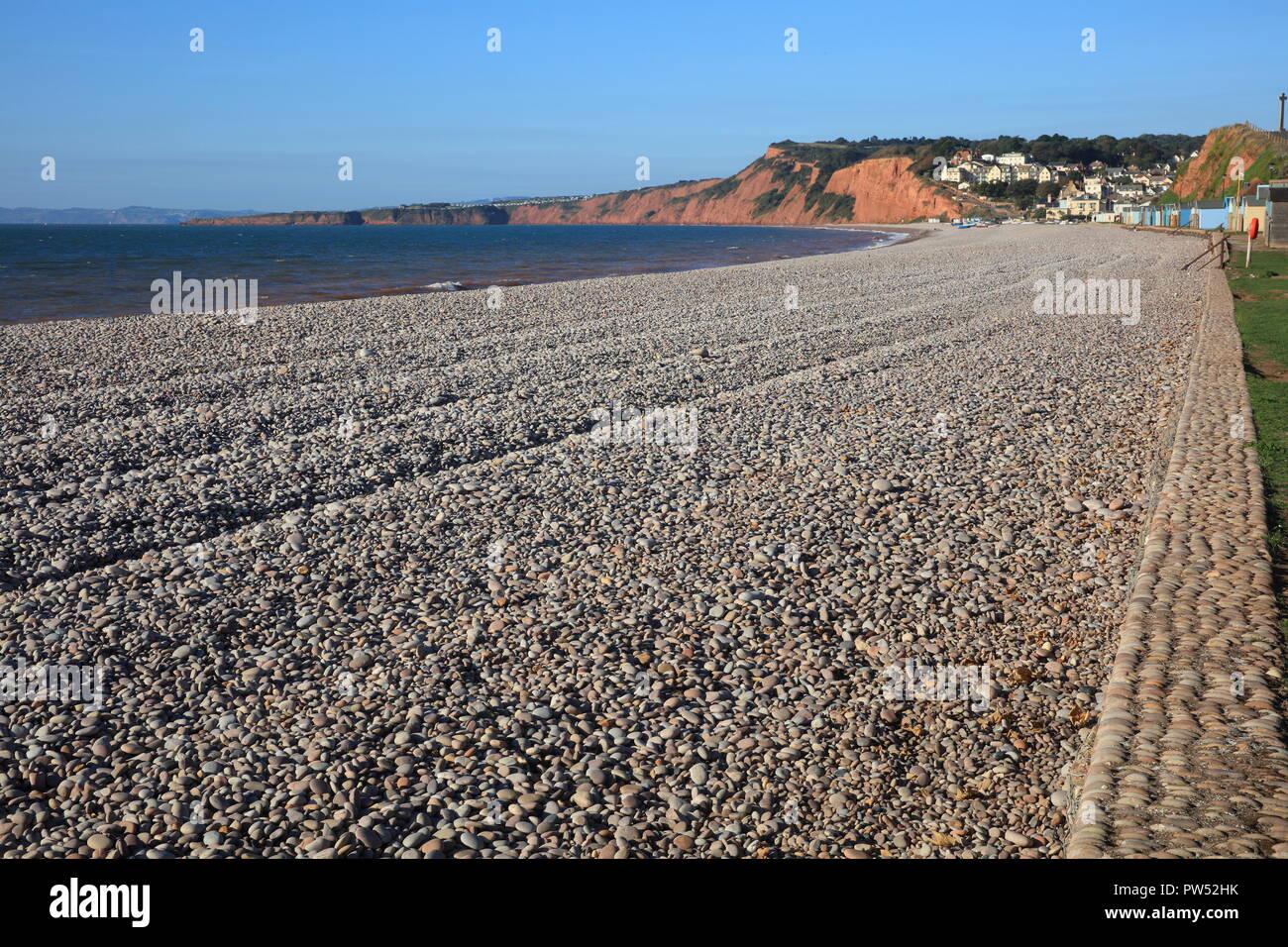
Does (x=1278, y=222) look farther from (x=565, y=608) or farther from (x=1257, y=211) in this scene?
(x=565, y=608)

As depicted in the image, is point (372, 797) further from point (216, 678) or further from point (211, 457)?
point (211, 457)

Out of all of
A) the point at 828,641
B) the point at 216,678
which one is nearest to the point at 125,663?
the point at 216,678

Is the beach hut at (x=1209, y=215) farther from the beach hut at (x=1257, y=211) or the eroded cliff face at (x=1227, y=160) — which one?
the beach hut at (x=1257, y=211)

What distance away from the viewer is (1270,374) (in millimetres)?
11734

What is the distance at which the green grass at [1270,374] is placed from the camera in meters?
6.42

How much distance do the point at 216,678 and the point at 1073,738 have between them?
13.3 ft

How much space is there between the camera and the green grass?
6.42 meters

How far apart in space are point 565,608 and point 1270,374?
10184 millimetres

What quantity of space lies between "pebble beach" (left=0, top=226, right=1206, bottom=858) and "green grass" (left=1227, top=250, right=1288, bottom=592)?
0.80 metres

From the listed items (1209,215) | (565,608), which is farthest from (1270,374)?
(1209,215)

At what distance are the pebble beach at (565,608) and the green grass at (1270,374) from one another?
2.62ft
